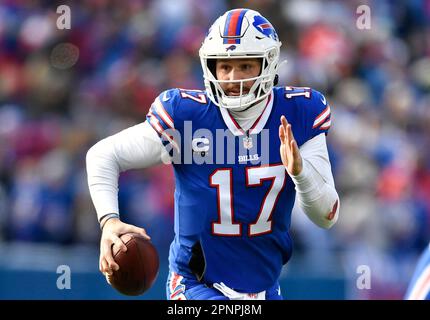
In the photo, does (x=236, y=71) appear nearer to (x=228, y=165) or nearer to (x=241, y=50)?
(x=241, y=50)

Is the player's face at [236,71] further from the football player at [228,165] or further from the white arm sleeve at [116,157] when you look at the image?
the white arm sleeve at [116,157]

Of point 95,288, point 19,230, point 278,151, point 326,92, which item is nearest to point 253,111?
point 278,151

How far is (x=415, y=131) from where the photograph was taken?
28.6ft

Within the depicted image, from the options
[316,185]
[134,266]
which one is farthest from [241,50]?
[134,266]

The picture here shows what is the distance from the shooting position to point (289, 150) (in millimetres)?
4242

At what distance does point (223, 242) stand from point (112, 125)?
4.08 metres

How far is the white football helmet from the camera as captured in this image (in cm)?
453

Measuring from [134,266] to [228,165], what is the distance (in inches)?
23.6

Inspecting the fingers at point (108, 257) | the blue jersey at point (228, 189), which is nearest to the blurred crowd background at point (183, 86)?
the blue jersey at point (228, 189)

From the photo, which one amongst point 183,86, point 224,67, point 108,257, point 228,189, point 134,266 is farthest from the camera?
point 183,86

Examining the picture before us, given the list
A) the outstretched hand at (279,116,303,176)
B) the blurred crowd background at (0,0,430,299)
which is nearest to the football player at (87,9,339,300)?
the outstretched hand at (279,116,303,176)

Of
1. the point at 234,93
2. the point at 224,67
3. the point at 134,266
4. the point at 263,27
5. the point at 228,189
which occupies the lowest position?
the point at 134,266

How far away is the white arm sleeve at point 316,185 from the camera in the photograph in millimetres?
4344

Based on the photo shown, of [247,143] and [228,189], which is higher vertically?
[247,143]
